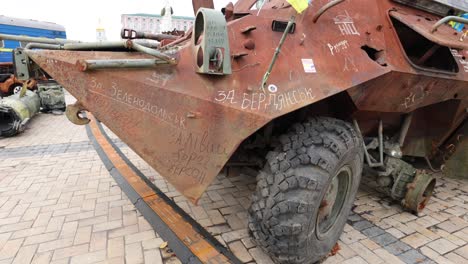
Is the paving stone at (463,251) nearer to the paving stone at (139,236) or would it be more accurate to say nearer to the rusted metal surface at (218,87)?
the rusted metal surface at (218,87)

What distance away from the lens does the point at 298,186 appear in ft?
6.60

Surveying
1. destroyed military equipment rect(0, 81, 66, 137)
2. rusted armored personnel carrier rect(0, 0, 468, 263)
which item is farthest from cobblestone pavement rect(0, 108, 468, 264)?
destroyed military equipment rect(0, 81, 66, 137)

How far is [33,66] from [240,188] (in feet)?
8.45

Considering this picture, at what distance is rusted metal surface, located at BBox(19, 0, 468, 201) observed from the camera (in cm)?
200

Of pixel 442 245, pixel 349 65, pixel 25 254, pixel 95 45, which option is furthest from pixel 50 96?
pixel 442 245

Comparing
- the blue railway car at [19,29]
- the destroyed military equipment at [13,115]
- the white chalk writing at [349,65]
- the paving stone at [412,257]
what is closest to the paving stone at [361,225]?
the paving stone at [412,257]

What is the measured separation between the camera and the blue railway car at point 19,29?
13.8m

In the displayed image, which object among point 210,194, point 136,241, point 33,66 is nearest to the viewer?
point 33,66

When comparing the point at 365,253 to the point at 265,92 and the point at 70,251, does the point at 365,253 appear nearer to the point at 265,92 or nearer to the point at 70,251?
the point at 265,92

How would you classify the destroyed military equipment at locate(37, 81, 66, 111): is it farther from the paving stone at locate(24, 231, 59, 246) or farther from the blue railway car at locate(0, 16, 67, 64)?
the paving stone at locate(24, 231, 59, 246)

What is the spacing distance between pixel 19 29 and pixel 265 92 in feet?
54.8

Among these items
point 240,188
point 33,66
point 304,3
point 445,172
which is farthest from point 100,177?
point 445,172

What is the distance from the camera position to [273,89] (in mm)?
2006

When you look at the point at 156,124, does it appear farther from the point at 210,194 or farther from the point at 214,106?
the point at 210,194
